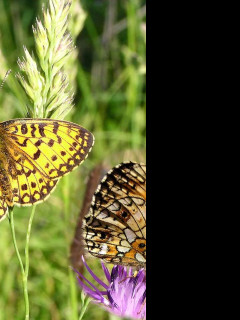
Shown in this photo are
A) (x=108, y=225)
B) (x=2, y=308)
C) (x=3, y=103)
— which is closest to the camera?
(x=108, y=225)

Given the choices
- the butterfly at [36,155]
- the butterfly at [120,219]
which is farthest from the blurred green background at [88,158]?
the butterfly at [120,219]

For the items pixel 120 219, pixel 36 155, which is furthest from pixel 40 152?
pixel 120 219

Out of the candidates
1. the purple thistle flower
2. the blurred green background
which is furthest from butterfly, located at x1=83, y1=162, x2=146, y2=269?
the blurred green background

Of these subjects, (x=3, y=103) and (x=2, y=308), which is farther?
(x=3, y=103)
